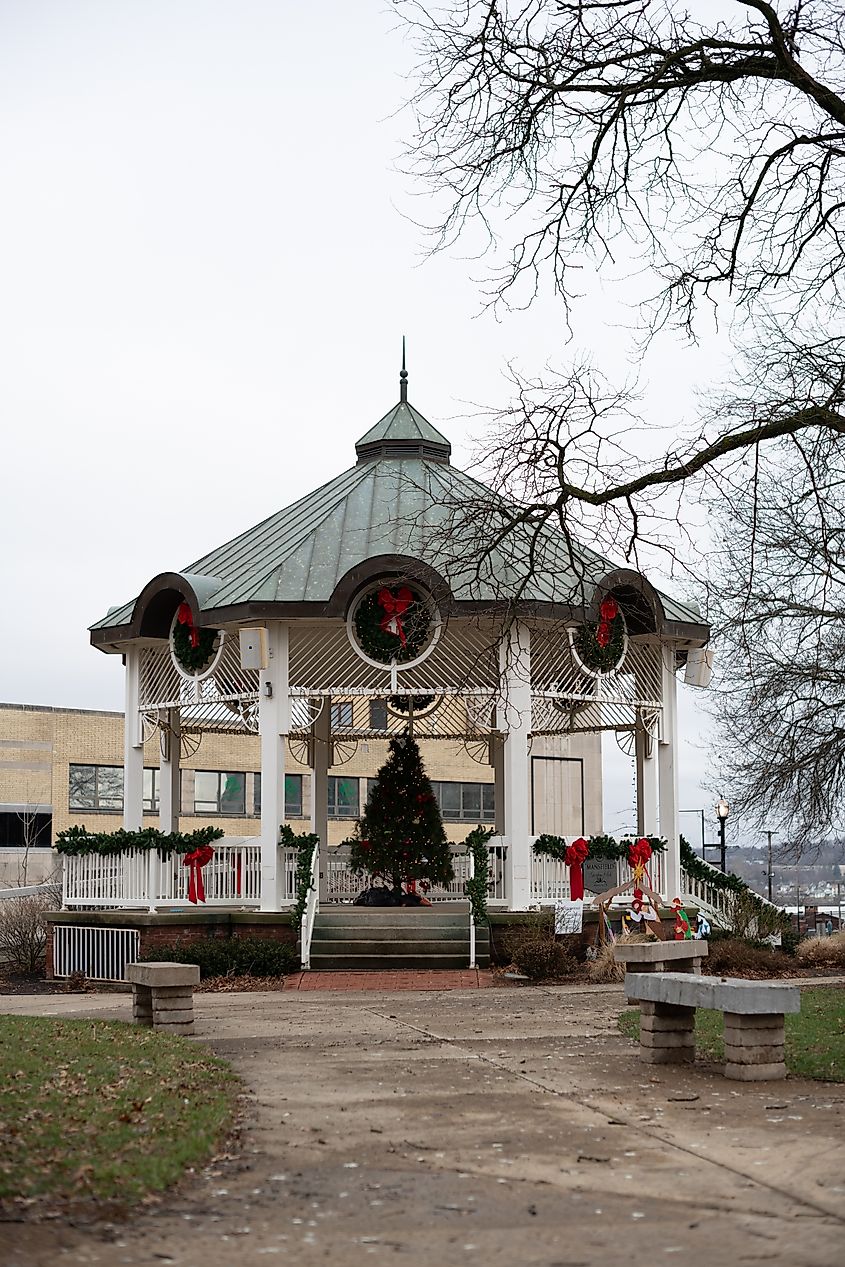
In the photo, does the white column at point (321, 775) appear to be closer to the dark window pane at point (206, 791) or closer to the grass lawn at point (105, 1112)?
the grass lawn at point (105, 1112)

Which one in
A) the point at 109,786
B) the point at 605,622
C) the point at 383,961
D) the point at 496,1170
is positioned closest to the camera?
the point at 496,1170

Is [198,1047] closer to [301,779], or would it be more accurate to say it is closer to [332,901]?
[332,901]

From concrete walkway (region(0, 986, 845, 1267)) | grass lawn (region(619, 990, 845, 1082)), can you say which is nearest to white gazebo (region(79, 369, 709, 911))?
grass lawn (region(619, 990, 845, 1082))

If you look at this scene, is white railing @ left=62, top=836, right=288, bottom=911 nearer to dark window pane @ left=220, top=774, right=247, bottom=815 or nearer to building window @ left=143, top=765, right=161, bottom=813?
building window @ left=143, top=765, right=161, bottom=813

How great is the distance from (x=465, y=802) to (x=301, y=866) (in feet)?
127

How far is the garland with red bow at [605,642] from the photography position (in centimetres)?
2144

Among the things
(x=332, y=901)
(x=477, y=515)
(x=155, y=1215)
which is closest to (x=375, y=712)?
(x=332, y=901)

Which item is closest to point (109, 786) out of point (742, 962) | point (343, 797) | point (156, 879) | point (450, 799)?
point (343, 797)

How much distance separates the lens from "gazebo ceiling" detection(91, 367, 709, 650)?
2027 centimetres

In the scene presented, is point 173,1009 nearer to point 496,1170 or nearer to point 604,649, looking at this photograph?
point 496,1170

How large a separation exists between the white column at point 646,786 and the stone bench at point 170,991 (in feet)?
40.1

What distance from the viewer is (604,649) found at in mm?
21625

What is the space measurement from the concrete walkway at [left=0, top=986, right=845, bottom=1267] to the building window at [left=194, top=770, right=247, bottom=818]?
4310 cm

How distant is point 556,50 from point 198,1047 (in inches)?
320
